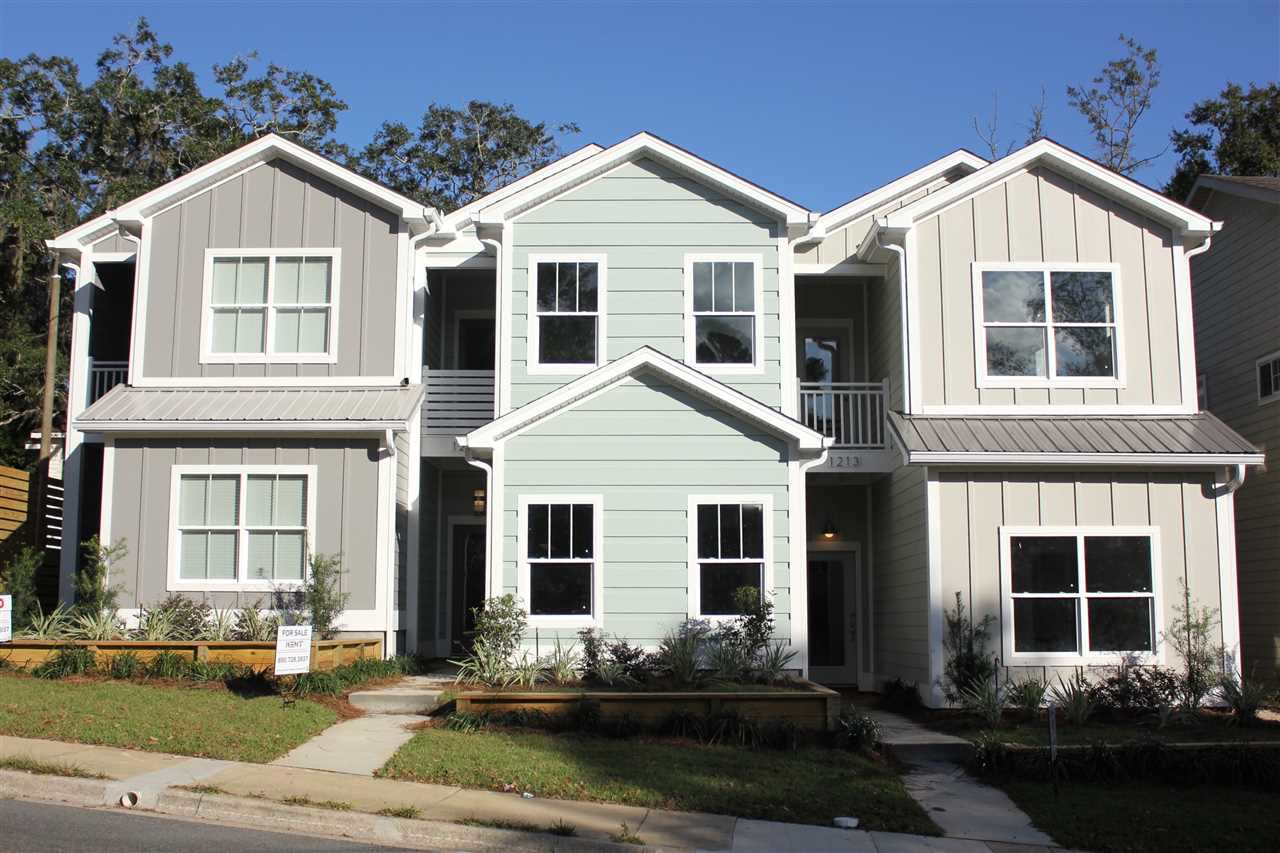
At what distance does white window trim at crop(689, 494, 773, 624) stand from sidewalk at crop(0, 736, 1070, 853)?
17.6 feet

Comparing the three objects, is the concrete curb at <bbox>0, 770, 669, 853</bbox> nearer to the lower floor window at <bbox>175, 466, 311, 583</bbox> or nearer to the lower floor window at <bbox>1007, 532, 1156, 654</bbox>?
the lower floor window at <bbox>175, 466, 311, 583</bbox>

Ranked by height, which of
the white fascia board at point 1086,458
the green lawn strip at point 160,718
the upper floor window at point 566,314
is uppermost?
the upper floor window at point 566,314

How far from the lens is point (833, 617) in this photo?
19.5 m

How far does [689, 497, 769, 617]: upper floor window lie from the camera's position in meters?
15.3

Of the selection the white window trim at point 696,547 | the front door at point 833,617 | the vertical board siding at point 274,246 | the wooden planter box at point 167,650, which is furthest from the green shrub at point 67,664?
the front door at point 833,617

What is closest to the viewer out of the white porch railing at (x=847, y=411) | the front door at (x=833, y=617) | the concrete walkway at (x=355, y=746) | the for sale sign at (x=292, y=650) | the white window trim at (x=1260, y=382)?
the concrete walkway at (x=355, y=746)

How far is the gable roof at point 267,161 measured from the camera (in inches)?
681

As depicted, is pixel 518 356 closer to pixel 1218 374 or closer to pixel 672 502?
pixel 672 502

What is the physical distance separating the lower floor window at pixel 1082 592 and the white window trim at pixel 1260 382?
11.9 feet

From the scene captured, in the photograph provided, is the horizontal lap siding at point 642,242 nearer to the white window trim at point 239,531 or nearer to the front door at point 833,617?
the white window trim at point 239,531

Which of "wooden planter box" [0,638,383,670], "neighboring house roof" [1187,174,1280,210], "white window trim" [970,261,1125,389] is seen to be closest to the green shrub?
"wooden planter box" [0,638,383,670]

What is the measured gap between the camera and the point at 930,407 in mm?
16484

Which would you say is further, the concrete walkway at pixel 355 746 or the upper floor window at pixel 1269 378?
the upper floor window at pixel 1269 378

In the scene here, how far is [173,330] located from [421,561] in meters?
5.09
